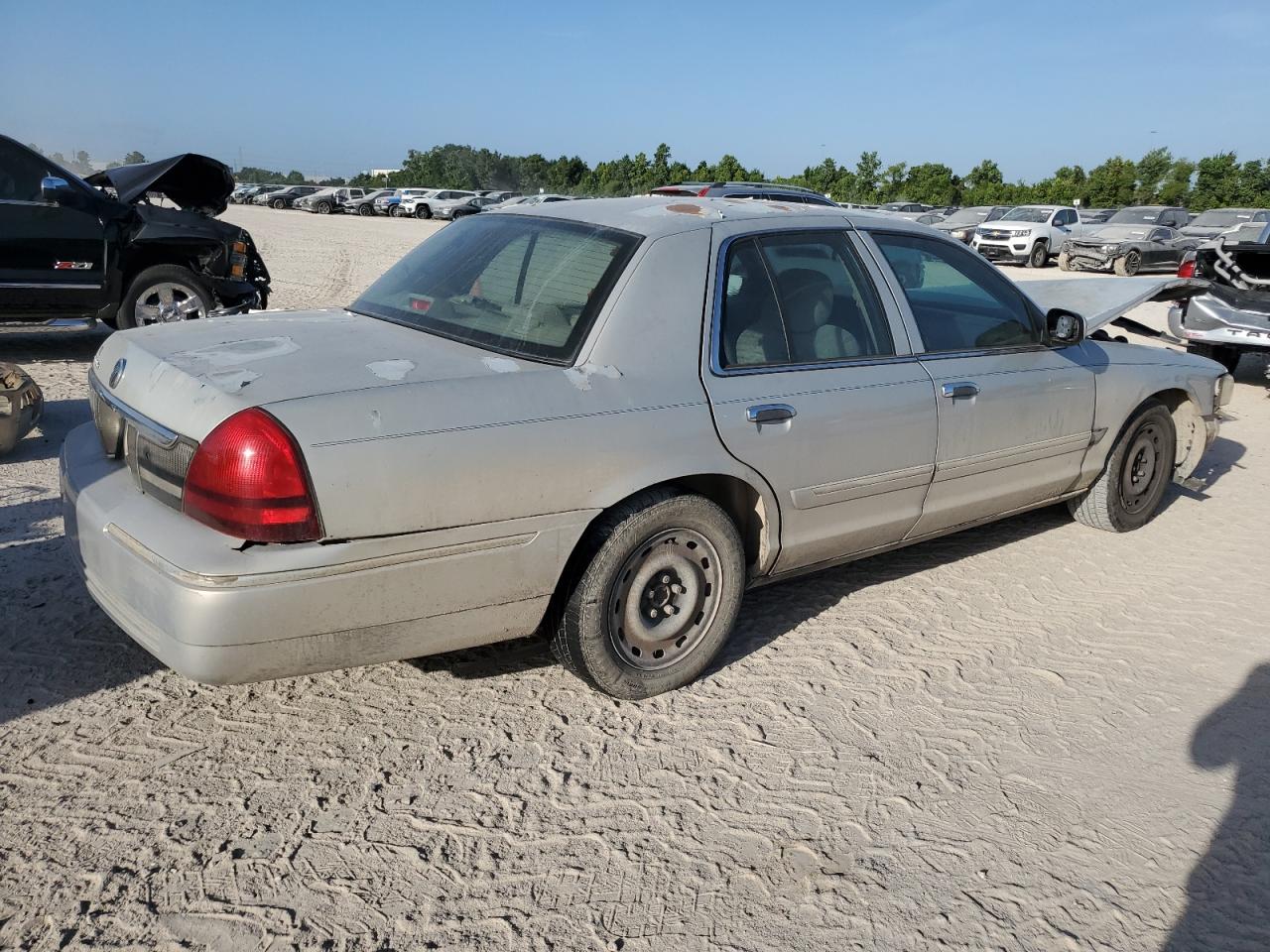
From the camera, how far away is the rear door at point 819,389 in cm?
371

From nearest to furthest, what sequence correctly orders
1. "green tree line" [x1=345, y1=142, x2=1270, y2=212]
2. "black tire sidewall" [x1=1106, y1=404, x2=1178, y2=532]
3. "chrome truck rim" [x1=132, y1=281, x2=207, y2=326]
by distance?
"black tire sidewall" [x1=1106, y1=404, x2=1178, y2=532], "chrome truck rim" [x1=132, y1=281, x2=207, y2=326], "green tree line" [x1=345, y1=142, x2=1270, y2=212]

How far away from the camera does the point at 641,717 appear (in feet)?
11.7

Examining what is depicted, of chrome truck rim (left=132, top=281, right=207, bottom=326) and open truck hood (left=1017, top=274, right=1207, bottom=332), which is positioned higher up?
open truck hood (left=1017, top=274, right=1207, bottom=332)

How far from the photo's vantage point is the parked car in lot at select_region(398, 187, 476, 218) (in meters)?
49.1

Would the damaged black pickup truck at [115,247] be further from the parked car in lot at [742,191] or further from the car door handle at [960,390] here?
the car door handle at [960,390]

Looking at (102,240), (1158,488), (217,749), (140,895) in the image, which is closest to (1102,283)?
(1158,488)

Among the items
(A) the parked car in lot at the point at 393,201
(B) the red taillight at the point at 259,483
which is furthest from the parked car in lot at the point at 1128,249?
(A) the parked car in lot at the point at 393,201

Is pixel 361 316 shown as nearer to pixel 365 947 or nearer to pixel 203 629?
pixel 203 629

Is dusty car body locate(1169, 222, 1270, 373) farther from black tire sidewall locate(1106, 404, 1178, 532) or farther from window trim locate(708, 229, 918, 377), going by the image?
window trim locate(708, 229, 918, 377)

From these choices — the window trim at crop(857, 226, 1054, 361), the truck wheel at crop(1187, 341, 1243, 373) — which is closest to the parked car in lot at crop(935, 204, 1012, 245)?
the truck wheel at crop(1187, 341, 1243, 373)

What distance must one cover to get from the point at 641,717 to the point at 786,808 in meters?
0.66

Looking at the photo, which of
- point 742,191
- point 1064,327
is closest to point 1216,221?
point 742,191

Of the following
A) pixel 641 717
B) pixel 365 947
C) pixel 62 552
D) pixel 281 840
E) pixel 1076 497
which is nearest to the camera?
pixel 365 947

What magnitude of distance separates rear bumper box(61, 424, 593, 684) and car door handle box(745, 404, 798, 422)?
73 centimetres
